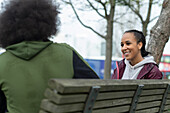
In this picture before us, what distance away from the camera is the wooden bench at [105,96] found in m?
1.68

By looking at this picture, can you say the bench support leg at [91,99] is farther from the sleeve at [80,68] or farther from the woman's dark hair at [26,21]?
the woman's dark hair at [26,21]

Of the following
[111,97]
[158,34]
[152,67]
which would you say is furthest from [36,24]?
[158,34]

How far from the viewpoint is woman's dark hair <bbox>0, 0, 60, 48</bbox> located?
6.65 feet

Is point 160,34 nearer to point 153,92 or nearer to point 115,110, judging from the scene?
point 153,92

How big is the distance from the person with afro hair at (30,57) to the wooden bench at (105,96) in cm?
22

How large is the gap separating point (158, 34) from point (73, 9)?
6.27 m

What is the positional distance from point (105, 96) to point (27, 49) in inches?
26.7

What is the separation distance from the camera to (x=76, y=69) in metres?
2.06

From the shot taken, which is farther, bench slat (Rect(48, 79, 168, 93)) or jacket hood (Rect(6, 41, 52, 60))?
jacket hood (Rect(6, 41, 52, 60))

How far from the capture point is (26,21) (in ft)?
6.63

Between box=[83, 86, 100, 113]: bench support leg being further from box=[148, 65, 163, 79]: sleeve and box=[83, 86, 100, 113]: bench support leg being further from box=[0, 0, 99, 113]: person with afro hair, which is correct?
box=[148, 65, 163, 79]: sleeve

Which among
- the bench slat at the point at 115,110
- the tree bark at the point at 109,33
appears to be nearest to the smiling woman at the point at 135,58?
the bench slat at the point at 115,110

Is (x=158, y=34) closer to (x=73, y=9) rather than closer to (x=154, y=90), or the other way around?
(x=154, y=90)

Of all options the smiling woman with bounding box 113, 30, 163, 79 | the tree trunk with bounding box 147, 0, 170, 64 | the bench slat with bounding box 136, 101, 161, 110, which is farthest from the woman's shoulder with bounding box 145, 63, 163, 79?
the tree trunk with bounding box 147, 0, 170, 64
